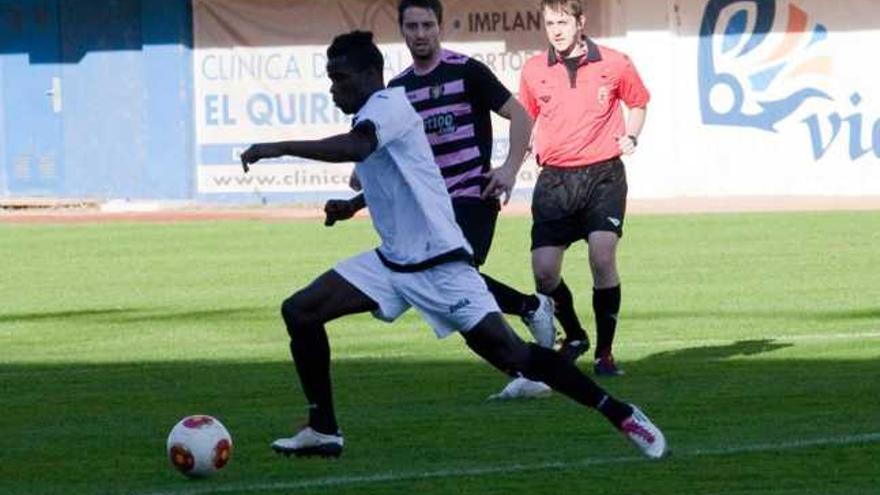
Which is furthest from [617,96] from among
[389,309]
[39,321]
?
[39,321]

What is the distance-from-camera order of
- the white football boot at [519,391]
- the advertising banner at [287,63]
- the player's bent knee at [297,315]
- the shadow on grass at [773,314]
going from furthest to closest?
the advertising banner at [287,63] < the shadow on grass at [773,314] < the white football boot at [519,391] < the player's bent knee at [297,315]

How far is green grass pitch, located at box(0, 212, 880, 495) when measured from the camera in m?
9.55

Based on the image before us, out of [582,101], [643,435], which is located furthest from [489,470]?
[582,101]

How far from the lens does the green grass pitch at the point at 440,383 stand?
9555 mm

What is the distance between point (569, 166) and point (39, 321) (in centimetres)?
615

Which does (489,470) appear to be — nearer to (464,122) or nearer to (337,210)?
(337,210)

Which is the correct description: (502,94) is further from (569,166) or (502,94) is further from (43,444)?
(43,444)

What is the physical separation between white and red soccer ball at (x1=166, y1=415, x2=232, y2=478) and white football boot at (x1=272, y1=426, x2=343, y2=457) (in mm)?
538

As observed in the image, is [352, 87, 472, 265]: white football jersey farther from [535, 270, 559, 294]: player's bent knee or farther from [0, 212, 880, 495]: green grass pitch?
[535, 270, 559, 294]: player's bent knee

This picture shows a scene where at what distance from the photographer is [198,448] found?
9.46 m

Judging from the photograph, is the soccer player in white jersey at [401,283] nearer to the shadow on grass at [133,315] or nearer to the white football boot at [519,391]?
the white football boot at [519,391]

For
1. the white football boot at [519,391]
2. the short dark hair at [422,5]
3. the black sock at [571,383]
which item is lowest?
the white football boot at [519,391]

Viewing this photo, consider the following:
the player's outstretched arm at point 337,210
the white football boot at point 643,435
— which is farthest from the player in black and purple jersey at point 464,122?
the white football boot at point 643,435

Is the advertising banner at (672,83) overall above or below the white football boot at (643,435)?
below
